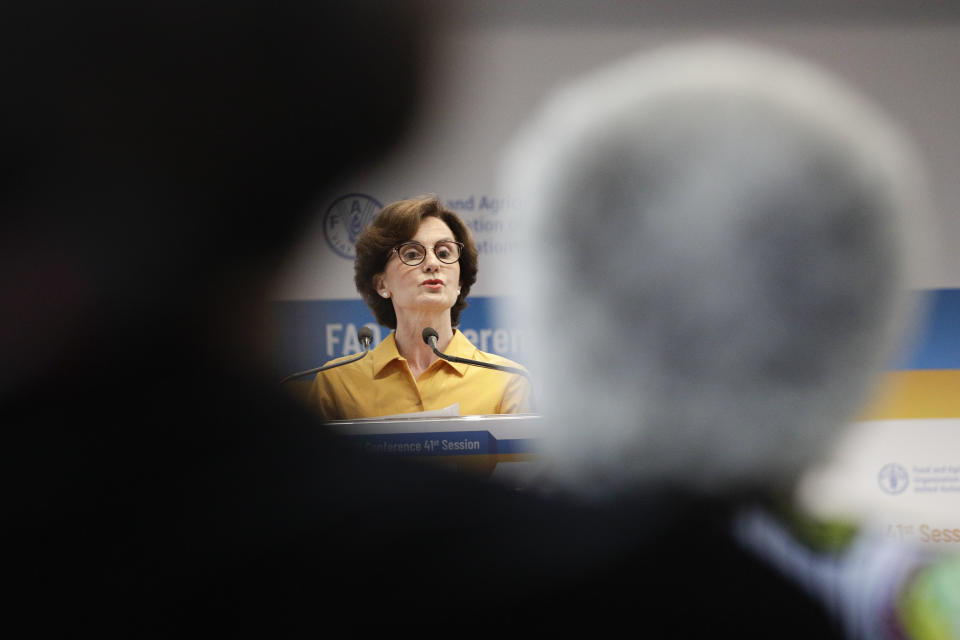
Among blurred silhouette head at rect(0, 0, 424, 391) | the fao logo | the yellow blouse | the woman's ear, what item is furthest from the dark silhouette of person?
the fao logo

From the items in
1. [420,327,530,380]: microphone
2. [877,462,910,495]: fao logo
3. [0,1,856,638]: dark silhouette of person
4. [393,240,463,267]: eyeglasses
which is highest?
[393,240,463,267]: eyeglasses

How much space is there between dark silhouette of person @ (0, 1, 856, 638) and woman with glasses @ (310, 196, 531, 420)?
267 cm

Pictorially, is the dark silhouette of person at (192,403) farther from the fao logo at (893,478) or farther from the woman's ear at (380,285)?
the fao logo at (893,478)

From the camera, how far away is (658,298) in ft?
0.98

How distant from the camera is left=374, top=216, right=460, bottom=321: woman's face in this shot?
310cm

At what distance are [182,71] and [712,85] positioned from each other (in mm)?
220

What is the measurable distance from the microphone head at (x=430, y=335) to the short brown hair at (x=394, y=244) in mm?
115

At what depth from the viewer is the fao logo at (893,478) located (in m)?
3.30

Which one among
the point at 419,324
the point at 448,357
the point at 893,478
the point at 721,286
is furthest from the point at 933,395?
the point at 721,286

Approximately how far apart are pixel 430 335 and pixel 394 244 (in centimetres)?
39

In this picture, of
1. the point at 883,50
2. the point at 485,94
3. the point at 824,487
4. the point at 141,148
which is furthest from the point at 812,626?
the point at 883,50

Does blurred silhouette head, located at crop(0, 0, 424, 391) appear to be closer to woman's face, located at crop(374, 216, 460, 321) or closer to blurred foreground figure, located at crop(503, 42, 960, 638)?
blurred foreground figure, located at crop(503, 42, 960, 638)

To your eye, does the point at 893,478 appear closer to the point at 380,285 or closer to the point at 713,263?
the point at 380,285

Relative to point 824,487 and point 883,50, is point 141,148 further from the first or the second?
point 883,50
